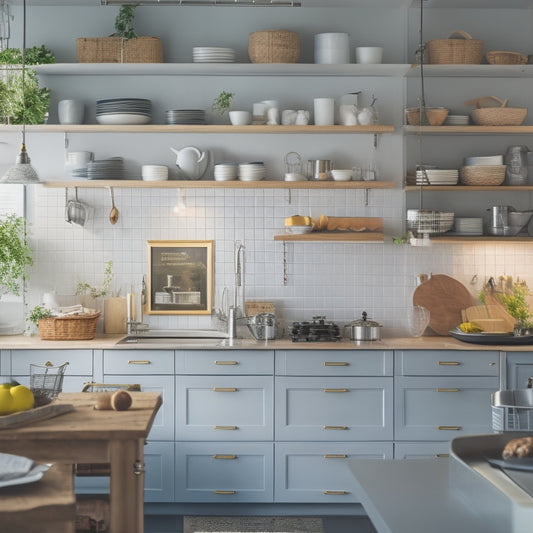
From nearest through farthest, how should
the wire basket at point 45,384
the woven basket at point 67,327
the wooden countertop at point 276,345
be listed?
1. the wire basket at point 45,384
2. the wooden countertop at point 276,345
3. the woven basket at point 67,327

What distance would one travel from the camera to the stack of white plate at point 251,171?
224 inches

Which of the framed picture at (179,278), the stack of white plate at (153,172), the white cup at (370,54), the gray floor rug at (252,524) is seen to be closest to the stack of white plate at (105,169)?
the stack of white plate at (153,172)

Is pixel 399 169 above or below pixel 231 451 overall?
above

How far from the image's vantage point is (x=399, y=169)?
591cm

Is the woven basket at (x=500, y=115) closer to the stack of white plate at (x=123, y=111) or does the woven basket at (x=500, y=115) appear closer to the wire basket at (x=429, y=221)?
the wire basket at (x=429, y=221)

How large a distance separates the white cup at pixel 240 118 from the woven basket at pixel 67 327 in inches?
61.7

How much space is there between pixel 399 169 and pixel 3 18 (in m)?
2.82

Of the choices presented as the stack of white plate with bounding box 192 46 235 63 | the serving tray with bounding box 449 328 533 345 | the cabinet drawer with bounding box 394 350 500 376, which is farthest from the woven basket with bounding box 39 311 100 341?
the serving tray with bounding box 449 328 533 345

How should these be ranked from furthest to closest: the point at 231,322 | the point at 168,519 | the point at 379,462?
the point at 231,322
the point at 168,519
the point at 379,462

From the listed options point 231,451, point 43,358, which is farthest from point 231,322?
point 43,358

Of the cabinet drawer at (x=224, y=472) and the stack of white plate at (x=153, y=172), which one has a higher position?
the stack of white plate at (x=153, y=172)

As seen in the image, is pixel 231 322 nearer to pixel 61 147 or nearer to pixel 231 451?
pixel 231 451

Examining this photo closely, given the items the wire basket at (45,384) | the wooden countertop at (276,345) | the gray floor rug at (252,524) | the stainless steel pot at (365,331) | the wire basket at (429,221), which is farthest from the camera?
the wire basket at (429,221)

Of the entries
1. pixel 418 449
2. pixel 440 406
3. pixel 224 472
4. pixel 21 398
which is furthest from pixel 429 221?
pixel 21 398
